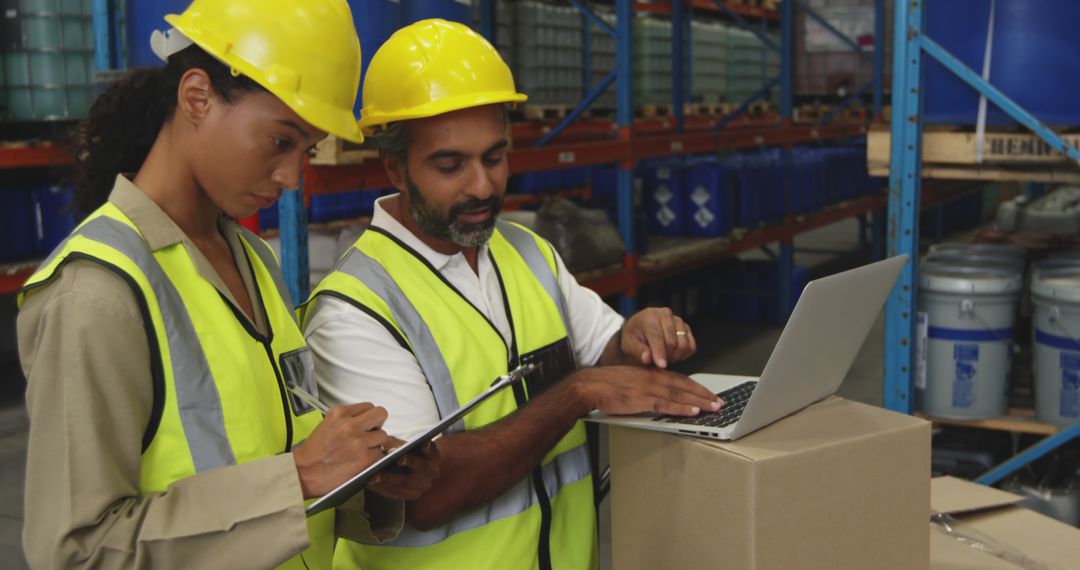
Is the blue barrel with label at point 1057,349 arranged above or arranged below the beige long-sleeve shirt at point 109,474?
below

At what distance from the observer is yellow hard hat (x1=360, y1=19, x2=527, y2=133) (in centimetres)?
193

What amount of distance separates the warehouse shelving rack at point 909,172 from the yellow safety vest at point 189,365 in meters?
2.21

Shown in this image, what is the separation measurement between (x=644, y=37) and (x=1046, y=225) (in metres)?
5.10

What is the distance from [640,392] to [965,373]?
1.92m

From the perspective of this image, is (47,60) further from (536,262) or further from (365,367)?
(365,367)

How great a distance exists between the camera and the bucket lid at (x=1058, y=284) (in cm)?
308

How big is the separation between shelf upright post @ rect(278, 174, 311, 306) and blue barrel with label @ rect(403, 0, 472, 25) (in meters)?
0.71

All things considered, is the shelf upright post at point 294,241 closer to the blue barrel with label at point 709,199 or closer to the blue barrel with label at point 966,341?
the blue barrel with label at point 966,341

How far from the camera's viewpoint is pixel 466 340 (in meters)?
1.89

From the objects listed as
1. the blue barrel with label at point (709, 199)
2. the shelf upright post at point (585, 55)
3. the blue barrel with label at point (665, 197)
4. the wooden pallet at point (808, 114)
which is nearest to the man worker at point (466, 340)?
the blue barrel with label at point (709, 199)

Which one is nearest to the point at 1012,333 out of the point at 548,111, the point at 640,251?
the point at 640,251

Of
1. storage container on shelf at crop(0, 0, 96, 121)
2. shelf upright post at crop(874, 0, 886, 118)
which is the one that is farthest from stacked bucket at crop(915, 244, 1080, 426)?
shelf upright post at crop(874, 0, 886, 118)

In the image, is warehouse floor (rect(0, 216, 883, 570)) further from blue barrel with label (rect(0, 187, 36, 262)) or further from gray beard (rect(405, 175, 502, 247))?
gray beard (rect(405, 175, 502, 247))

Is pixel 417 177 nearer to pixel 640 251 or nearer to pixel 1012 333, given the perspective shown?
pixel 1012 333
